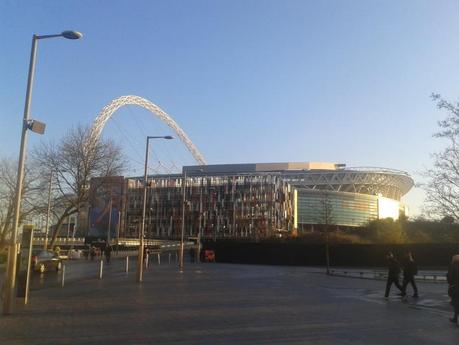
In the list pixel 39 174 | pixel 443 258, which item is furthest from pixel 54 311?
pixel 443 258

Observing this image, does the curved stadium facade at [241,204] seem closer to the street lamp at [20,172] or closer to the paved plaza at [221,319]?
the paved plaza at [221,319]

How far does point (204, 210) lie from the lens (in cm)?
13788

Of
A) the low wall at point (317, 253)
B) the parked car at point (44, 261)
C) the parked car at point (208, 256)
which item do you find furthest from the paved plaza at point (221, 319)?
the parked car at point (208, 256)

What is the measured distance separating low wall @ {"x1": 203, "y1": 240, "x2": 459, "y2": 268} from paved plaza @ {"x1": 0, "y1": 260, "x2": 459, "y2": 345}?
35681 mm

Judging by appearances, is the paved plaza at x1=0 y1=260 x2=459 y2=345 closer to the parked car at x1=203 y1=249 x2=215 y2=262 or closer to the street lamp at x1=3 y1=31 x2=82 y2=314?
the street lamp at x1=3 y1=31 x2=82 y2=314

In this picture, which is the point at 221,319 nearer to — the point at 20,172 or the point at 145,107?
the point at 20,172

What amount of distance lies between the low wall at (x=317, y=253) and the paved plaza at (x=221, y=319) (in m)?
35.7

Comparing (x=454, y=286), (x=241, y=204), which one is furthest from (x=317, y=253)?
(x=241, y=204)

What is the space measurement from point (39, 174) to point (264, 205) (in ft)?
287

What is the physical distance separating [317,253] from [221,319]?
49.0m

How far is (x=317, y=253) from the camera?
61.2 metres

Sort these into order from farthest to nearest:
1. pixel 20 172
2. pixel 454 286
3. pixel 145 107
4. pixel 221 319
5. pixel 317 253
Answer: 1. pixel 145 107
2. pixel 317 253
3. pixel 20 172
4. pixel 454 286
5. pixel 221 319

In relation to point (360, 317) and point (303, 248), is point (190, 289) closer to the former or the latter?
point (360, 317)

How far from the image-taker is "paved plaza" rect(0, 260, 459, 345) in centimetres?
1099
